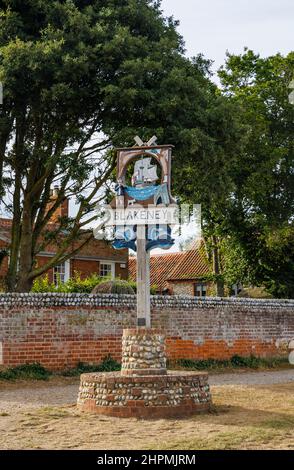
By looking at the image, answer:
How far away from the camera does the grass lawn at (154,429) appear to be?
8594 millimetres

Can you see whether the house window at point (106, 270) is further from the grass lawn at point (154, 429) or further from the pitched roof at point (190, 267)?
the grass lawn at point (154, 429)

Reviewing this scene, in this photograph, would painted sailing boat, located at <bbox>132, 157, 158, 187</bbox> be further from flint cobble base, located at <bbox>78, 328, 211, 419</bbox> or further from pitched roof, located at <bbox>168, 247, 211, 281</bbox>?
pitched roof, located at <bbox>168, 247, 211, 281</bbox>

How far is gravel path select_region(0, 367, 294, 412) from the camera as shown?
40.9ft

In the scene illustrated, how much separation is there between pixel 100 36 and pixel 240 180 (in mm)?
11156

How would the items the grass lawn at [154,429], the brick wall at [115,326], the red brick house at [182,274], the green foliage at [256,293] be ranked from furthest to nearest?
the red brick house at [182,274] < the green foliage at [256,293] < the brick wall at [115,326] < the grass lawn at [154,429]

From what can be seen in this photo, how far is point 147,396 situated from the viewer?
1089cm

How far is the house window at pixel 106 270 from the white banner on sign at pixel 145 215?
23.2 meters

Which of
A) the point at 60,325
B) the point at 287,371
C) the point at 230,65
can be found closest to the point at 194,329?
the point at 287,371

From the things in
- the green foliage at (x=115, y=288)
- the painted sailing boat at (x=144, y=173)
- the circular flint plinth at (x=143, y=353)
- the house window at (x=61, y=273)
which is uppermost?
the house window at (x=61, y=273)

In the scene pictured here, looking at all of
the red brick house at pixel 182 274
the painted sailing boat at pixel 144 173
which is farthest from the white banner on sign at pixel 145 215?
the red brick house at pixel 182 274

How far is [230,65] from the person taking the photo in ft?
101

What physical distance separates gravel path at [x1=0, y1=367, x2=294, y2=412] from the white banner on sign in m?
3.38

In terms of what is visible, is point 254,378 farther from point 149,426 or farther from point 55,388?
point 149,426
